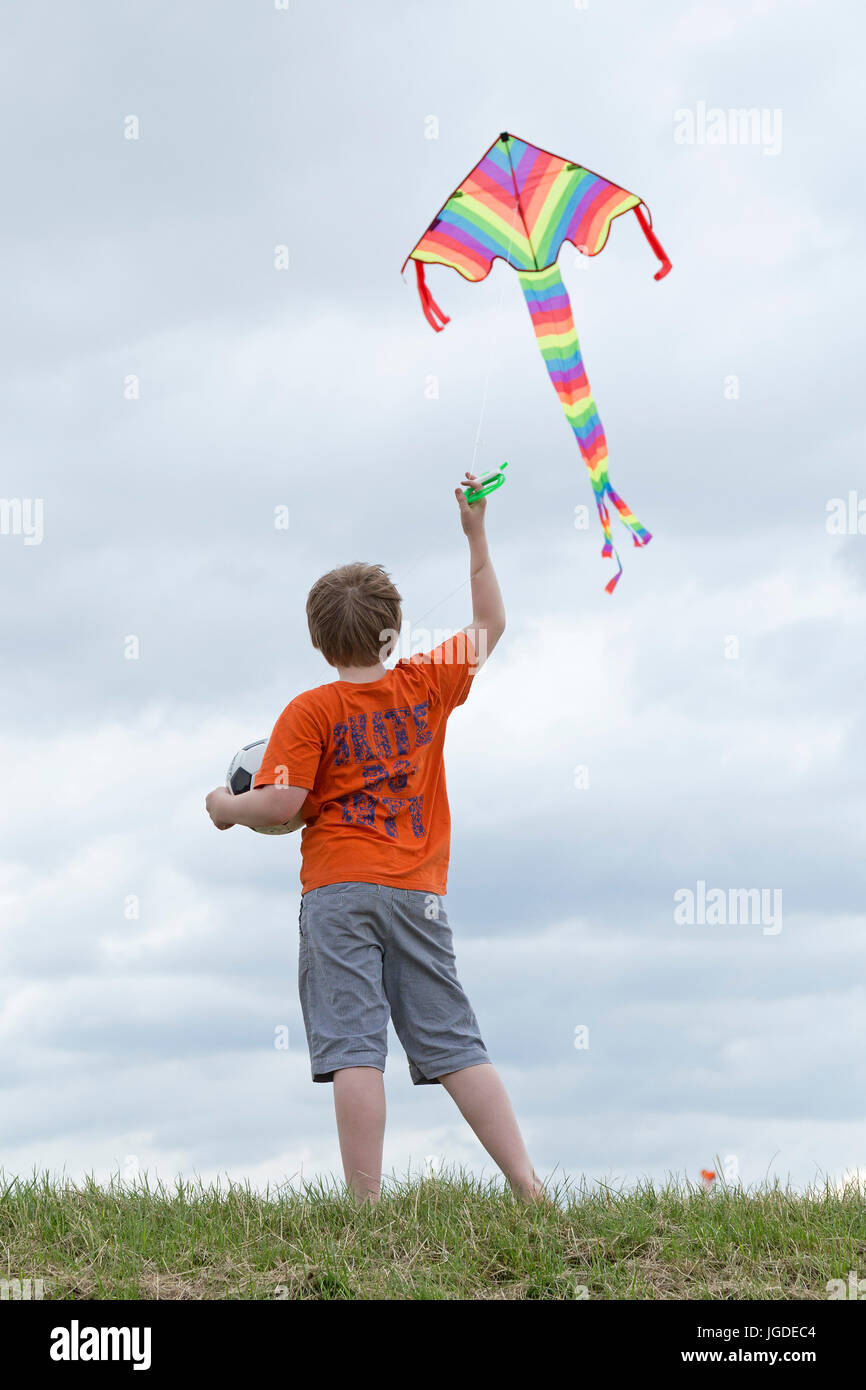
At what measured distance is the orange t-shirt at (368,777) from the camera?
5.00m

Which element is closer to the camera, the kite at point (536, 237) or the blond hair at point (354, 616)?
the blond hair at point (354, 616)

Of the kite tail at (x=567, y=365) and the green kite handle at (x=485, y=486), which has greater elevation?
the kite tail at (x=567, y=365)

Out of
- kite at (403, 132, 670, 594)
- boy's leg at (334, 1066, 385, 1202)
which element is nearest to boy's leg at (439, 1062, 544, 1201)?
boy's leg at (334, 1066, 385, 1202)

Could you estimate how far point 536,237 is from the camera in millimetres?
6734

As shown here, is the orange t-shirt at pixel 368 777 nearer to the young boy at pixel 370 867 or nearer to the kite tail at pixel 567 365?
the young boy at pixel 370 867

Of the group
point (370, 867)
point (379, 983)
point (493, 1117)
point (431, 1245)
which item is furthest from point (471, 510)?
point (431, 1245)

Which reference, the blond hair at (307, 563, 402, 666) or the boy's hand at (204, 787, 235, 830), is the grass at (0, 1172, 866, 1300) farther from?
the blond hair at (307, 563, 402, 666)

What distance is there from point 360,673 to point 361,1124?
5.44 ft

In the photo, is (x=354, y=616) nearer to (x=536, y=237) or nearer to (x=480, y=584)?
(x=480, y=584)

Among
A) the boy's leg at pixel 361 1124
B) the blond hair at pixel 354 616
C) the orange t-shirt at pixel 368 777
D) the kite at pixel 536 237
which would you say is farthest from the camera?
the kite at pixel 536 237

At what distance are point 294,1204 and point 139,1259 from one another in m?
0.63

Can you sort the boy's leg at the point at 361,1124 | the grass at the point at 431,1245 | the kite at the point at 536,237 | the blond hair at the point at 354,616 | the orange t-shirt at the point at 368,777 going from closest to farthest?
the grass at the point at 431,1245 → the boy's leg at the point at 361,1124 → the orange t-shirt at the point at 368,777 → the blond hair at the point at 354,616 → the kite at the point at 536,237

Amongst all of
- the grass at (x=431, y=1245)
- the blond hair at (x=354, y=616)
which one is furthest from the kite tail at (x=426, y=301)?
the grass at (x=431, y=1245)
